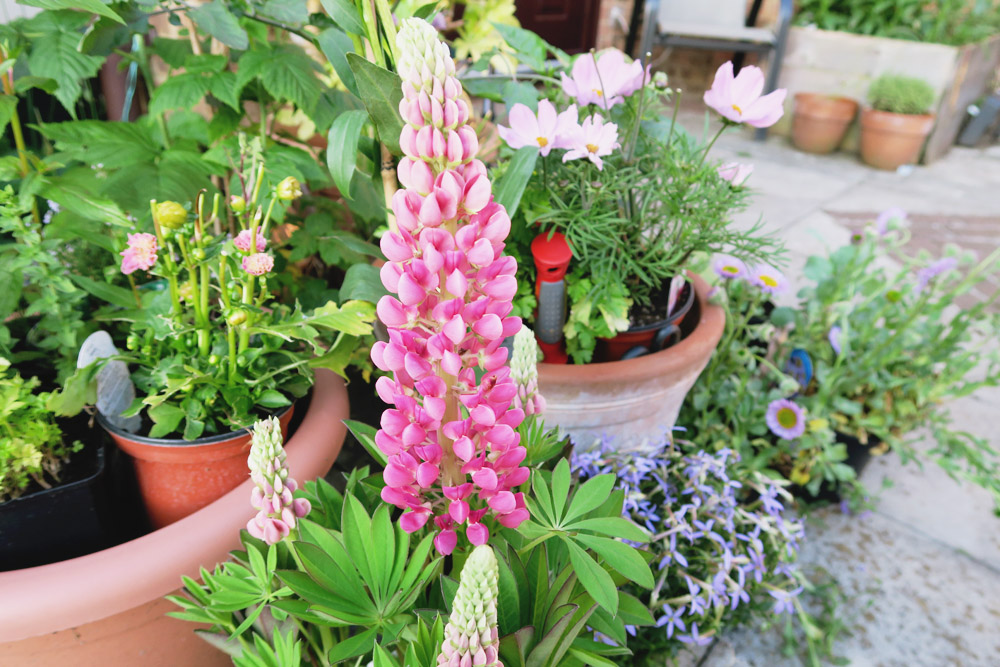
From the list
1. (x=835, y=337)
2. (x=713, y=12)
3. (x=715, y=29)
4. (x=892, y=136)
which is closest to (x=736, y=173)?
(x=835, y=337)

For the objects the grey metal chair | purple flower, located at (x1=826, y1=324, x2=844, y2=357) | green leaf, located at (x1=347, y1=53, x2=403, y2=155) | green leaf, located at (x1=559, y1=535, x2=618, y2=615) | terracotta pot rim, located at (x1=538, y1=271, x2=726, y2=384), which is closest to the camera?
green leaf, located at (x1=559, y1=535, x2=618, y2=615)

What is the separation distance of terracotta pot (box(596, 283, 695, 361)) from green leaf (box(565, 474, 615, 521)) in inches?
22.8

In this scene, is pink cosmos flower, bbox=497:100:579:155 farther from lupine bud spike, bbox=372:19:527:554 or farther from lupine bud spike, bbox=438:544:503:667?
lupine bud spike, bbox=438:544:503:667

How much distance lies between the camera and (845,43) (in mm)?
4266

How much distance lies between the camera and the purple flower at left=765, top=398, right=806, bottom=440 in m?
1.48

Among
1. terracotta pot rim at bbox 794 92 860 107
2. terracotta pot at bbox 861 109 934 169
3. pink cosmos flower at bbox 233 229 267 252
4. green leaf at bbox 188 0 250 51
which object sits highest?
green leaf at bbox 188 0 250 51

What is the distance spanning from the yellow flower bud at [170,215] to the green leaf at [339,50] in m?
0.31

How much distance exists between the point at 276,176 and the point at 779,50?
4.06 meters

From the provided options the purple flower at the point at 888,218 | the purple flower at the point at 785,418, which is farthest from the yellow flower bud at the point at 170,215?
the purple flower at the point at 888,218

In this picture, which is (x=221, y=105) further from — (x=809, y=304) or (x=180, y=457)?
(x=809, y=304)

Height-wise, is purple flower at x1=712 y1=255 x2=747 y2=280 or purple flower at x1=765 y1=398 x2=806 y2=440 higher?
purple flower at x1=712 y1=255 x2=747 y2=280

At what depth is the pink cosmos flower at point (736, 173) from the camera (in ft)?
3.95

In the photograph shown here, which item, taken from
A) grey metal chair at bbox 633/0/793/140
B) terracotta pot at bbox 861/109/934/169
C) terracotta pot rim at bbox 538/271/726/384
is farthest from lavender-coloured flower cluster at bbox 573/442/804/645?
terracotta pot at bbox 861/109/934/169

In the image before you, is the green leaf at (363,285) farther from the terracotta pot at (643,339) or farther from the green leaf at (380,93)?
the terracotta pot at (643,339)
